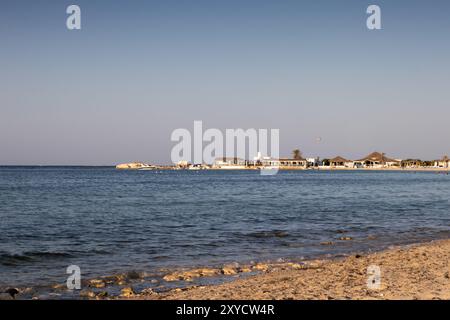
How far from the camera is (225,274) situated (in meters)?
14.0

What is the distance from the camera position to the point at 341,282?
11422mm

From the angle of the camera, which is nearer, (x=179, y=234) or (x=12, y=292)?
(x=12, y=292)

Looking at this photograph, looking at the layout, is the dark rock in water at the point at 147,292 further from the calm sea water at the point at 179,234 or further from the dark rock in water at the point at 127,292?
the calm sea water at the point at 179,234

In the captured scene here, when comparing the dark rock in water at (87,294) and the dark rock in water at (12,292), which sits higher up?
the dark rock in water at (87,294)

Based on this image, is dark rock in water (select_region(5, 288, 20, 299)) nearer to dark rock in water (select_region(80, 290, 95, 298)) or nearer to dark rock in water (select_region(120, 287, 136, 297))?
dark rock in water (select_region(80, 290, 95, 298))

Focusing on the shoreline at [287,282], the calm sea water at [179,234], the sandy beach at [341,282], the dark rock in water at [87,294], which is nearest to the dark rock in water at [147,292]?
the shoreline at [287,282]

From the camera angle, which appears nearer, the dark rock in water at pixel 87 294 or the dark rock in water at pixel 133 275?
the dark rock in water at pixel 87 294

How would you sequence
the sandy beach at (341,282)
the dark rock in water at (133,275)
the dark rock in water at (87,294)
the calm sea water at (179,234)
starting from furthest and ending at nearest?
the calm sea water at (179,234), the dark rock in water at (133,275), the dark rock in water at (87,294), the sandy beach at (341,282)

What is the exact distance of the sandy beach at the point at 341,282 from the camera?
1001 centimetres

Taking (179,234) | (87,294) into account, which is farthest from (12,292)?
(179,234)

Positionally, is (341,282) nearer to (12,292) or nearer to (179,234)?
(12,292)

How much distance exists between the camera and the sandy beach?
10008mm
